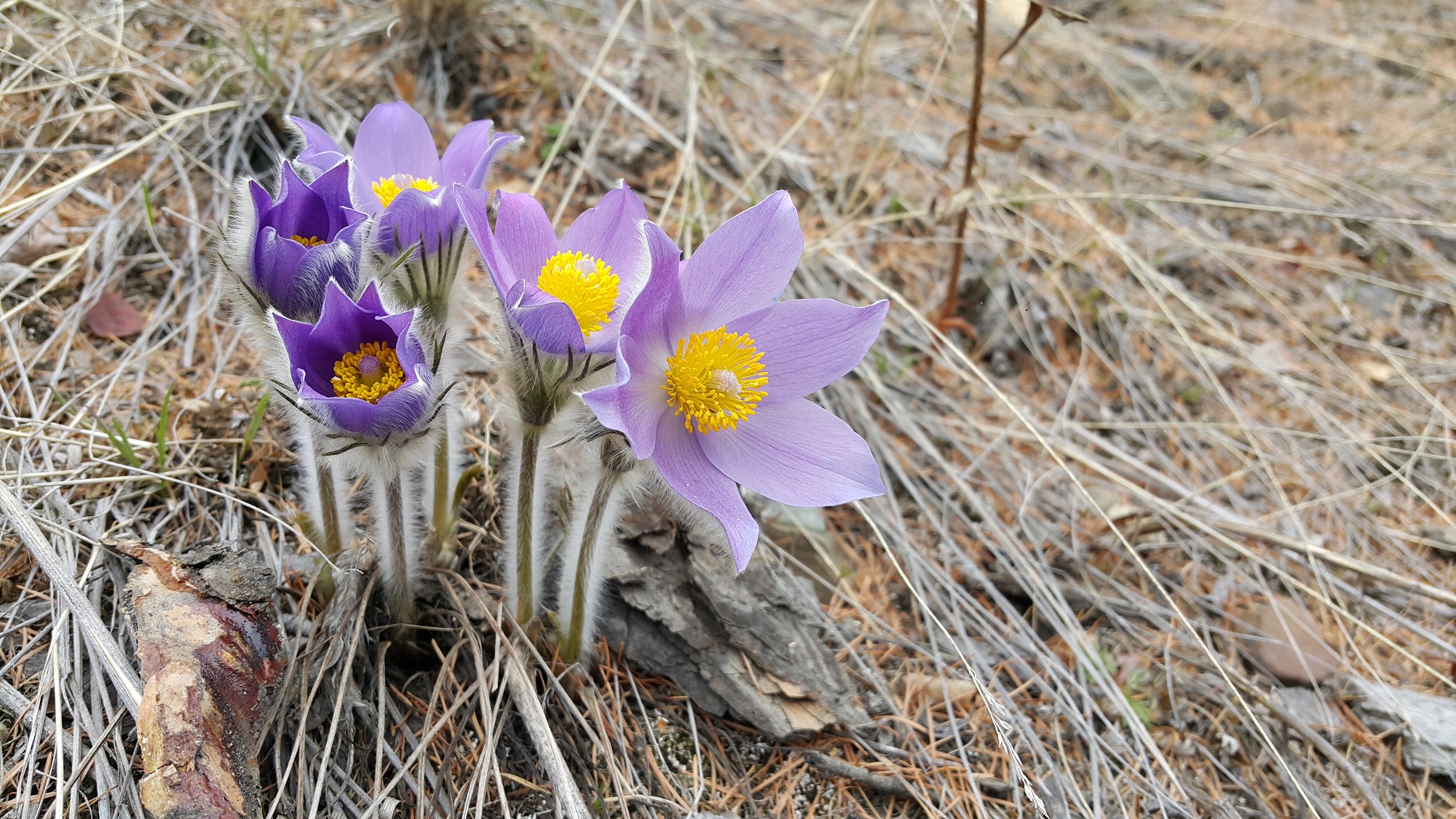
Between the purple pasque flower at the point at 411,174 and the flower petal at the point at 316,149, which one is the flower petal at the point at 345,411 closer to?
the purple pasque flower at the point at 411,174

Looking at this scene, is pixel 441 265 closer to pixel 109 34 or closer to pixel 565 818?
pixel 565 818

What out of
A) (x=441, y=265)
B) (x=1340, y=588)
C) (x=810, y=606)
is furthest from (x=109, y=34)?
(x=1340, y=588)

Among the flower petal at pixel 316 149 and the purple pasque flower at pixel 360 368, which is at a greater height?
the flower petal at pixel 316 149

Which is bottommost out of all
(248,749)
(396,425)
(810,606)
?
(810,606)

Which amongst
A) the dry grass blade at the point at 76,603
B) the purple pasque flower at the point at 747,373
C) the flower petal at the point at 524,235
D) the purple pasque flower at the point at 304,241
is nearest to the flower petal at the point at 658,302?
the purple pasque flower at the point at 747,373

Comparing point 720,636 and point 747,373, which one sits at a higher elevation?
point 747,373

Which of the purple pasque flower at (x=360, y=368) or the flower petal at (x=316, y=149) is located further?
the flower petal at (x=316, y=149)

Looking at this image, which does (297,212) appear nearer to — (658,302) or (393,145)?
(393,145)

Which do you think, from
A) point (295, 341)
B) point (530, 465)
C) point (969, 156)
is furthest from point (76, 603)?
point (969, 156)
